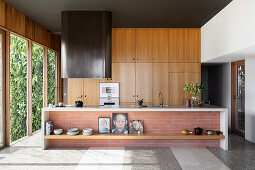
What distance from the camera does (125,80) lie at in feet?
19.7

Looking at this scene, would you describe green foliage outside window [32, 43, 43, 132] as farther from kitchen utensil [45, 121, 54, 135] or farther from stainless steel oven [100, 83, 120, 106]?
Result: stainless steel oven [100, 83, 120, 106]

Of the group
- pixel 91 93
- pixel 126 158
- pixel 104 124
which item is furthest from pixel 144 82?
pixel 126 158

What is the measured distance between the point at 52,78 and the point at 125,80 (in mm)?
2543

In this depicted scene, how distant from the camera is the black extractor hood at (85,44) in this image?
4.54 m

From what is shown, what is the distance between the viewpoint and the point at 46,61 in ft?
20.9

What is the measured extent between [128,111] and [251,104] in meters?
2.94

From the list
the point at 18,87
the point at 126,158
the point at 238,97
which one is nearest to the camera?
the point at 126,158

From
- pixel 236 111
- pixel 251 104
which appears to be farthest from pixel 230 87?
pixel 251 104

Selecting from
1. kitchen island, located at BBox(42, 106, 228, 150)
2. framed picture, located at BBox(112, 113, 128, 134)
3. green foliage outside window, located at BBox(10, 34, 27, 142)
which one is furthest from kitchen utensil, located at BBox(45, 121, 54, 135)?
framed picture, located at BBox(112, 113, 128, 134)

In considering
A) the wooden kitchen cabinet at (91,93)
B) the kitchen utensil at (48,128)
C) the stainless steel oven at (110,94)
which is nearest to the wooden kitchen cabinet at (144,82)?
the stainless steel oven at (110,94)

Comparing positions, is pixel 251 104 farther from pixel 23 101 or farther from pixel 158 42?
pixel 23 101

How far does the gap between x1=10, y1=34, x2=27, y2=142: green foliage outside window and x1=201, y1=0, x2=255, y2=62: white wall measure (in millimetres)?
4438

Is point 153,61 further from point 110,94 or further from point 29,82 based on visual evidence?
point 29,82

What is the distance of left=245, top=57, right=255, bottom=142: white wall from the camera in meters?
4.97
